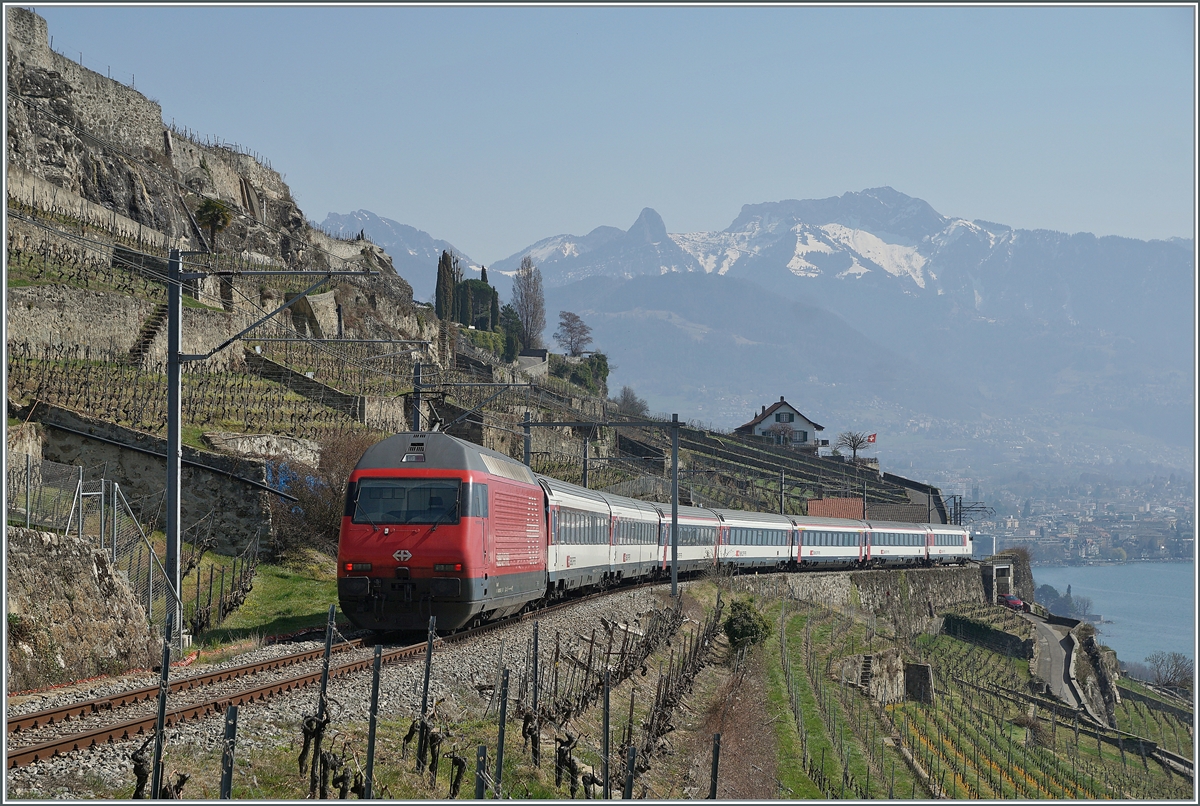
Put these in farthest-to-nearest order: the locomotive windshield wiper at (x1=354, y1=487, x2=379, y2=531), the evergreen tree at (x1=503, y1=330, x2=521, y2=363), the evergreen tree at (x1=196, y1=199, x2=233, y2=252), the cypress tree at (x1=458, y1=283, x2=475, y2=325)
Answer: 1. the cypress tree at (x1=458, y1=283, x2=475, y2=325)
2. the evergreen tree at (x1=503, y1=330, x2=521, y2=363)
3. the evergreen tree at (x1=196, y1=199, x2=233, y2=252)
4. the locomotive windshield wiper at (x1=354, y1=487, x2=379, y2=531)

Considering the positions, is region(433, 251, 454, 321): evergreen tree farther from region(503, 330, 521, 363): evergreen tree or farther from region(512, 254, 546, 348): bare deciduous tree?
region(512, 254, 546, 348): bare deciduous tree

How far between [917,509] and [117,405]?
87.6 m

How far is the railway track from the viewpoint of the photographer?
37.8ft

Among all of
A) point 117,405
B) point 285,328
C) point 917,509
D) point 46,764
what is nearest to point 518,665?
point 46,764

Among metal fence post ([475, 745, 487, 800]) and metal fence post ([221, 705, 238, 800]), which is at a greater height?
metal fence post ([221, 705, 238, 800])

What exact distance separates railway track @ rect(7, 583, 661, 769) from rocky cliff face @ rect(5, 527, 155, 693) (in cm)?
183

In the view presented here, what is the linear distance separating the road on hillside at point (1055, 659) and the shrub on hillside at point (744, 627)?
1254 inches

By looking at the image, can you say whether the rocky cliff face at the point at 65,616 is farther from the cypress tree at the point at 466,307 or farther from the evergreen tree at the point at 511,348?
the cypress tree at the point at 466,307

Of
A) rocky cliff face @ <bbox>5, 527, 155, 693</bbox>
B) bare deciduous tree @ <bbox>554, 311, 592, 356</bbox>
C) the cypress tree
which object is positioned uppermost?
bare deciduous tree @ <bbox>554, 311, 592, 356</bbox>

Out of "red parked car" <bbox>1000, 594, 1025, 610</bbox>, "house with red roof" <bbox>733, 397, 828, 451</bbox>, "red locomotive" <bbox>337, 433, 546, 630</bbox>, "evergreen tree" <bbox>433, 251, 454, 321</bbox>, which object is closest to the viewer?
"red locomotive" <bbox>337, 433, 546, 630</bbox>

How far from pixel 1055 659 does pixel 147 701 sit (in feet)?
219

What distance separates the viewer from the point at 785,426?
496ft

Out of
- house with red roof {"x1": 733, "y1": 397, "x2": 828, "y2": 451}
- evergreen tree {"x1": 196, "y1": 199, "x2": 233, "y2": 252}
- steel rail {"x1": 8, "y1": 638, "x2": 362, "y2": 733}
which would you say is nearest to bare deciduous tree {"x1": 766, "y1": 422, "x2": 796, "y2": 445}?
house with red roof {"x1": 733, "y1": 397, "x2": 828, "y2": 451}

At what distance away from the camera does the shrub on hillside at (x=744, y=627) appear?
1261 inches
